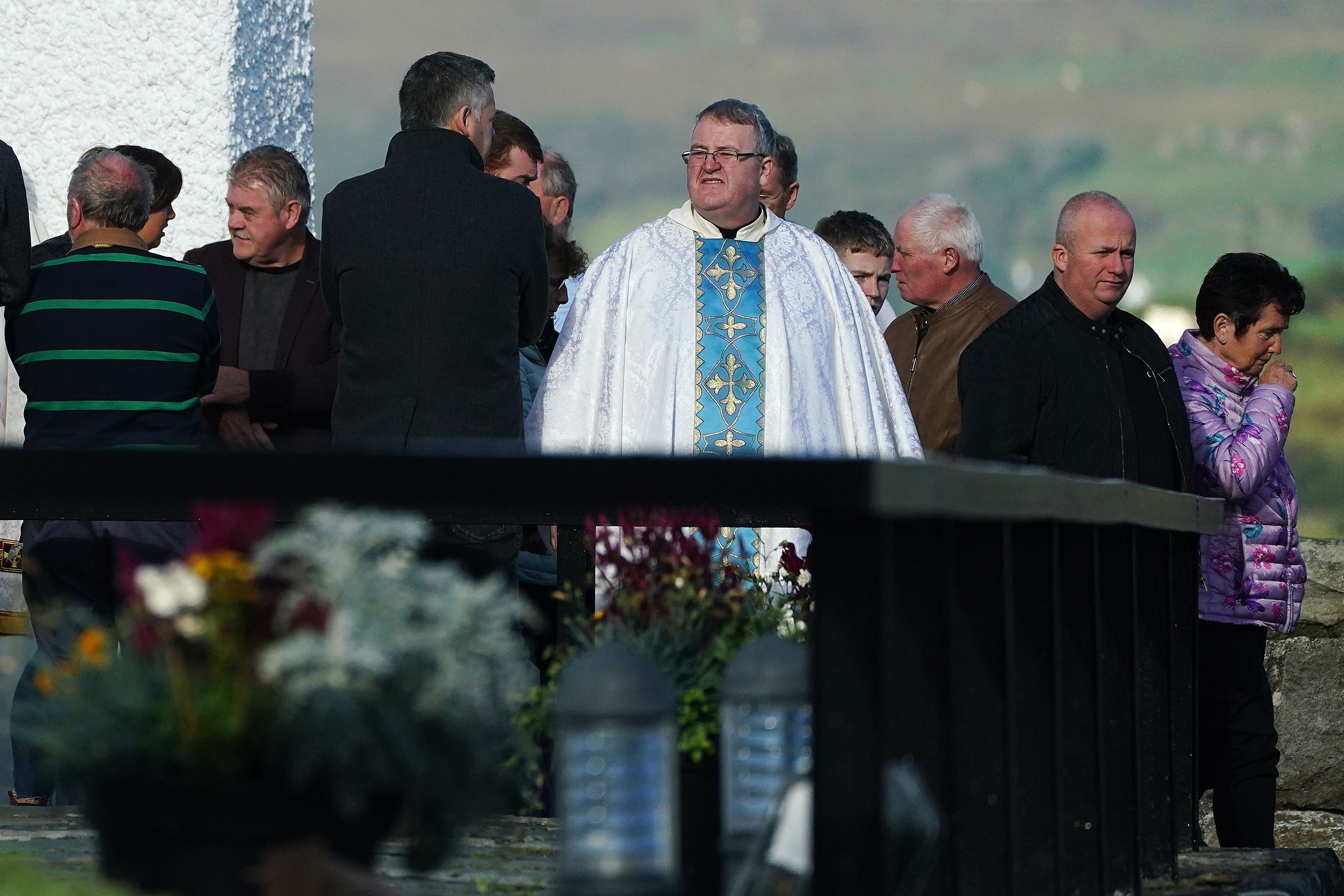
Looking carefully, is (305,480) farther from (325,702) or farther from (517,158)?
(517,158)

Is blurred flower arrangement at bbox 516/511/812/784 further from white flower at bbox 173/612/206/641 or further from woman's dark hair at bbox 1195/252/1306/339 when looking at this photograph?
woman's dark hair at bbox 1195/252/1306/339

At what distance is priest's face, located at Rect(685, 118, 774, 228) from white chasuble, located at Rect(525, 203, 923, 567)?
94 millimetres

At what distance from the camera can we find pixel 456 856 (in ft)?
9.47

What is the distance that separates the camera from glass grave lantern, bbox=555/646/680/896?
7.04 ft

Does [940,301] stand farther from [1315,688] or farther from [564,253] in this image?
[1315,688]

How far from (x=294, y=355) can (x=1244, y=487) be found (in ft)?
8.22

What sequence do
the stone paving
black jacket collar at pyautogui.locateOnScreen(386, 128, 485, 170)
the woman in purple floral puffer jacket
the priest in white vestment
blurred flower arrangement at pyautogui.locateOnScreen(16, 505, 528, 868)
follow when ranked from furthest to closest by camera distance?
1. the priest in white vestment
2. the woman in purple floral puffer jacket
3. black jacket collar at pyautogui.locateOnScreen(386, 128, 485, 170)
4. the stone paving
5. blurred flower arrangement at pyautogui.locateOnScreen(16, 505, 528, 868)

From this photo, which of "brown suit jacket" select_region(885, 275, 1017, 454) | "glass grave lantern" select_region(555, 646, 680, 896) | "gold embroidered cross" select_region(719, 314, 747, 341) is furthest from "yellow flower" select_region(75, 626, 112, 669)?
"brown suit jacket" select_region(885, 275, 1017, 454)

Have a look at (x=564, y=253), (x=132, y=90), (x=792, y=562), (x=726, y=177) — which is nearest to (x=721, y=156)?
(x=726, y=177)

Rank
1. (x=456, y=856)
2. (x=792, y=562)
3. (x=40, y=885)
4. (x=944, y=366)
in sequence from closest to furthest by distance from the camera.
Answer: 1. (x=40, y=885)
2. (x=456, y=856)
3. (x=792, y=562)
4. (x=944, y=366)

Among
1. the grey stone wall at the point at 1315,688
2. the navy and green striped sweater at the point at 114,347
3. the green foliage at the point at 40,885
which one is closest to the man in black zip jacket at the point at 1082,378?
the navy and green striped sweater at the point at 114,347

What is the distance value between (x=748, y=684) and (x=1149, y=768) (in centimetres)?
168

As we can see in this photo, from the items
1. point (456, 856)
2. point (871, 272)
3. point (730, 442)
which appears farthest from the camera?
point (871, 272)

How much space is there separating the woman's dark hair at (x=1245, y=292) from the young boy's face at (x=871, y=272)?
146 centimetres
